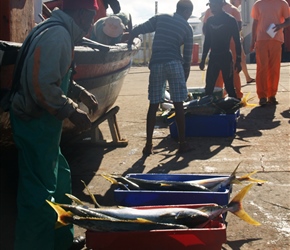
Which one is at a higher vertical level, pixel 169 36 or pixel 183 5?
pixel 183 5

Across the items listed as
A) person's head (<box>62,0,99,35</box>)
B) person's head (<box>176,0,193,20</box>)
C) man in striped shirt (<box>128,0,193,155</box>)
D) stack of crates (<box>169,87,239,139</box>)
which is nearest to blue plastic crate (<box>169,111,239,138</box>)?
stack of crates (<box>169,87,239,139</box>)

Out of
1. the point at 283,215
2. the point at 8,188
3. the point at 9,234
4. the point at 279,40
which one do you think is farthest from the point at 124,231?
the point at 279,40

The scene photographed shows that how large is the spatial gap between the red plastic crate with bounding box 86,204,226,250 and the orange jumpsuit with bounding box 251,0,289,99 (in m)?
6.75

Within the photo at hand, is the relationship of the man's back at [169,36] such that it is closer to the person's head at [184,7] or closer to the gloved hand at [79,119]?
the person's head at [184,7]

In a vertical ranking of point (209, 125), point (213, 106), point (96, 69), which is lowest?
point (209, 125)

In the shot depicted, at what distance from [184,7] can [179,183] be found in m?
3.09

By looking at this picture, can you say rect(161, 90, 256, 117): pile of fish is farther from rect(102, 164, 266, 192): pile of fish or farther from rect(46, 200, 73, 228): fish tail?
rect(46, 200, 73, 228): fish tail

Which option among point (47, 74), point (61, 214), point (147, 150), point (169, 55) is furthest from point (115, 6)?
point (61, 214)

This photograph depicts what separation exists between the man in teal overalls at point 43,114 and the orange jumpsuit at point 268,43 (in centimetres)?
643

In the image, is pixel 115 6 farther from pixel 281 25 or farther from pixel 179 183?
pixel 179 183

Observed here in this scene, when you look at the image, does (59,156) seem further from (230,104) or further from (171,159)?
(230,104)

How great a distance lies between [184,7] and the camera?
261 inches

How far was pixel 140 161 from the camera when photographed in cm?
655

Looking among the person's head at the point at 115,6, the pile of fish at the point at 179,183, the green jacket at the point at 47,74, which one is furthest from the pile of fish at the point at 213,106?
the green jacket at the point at 47,74
